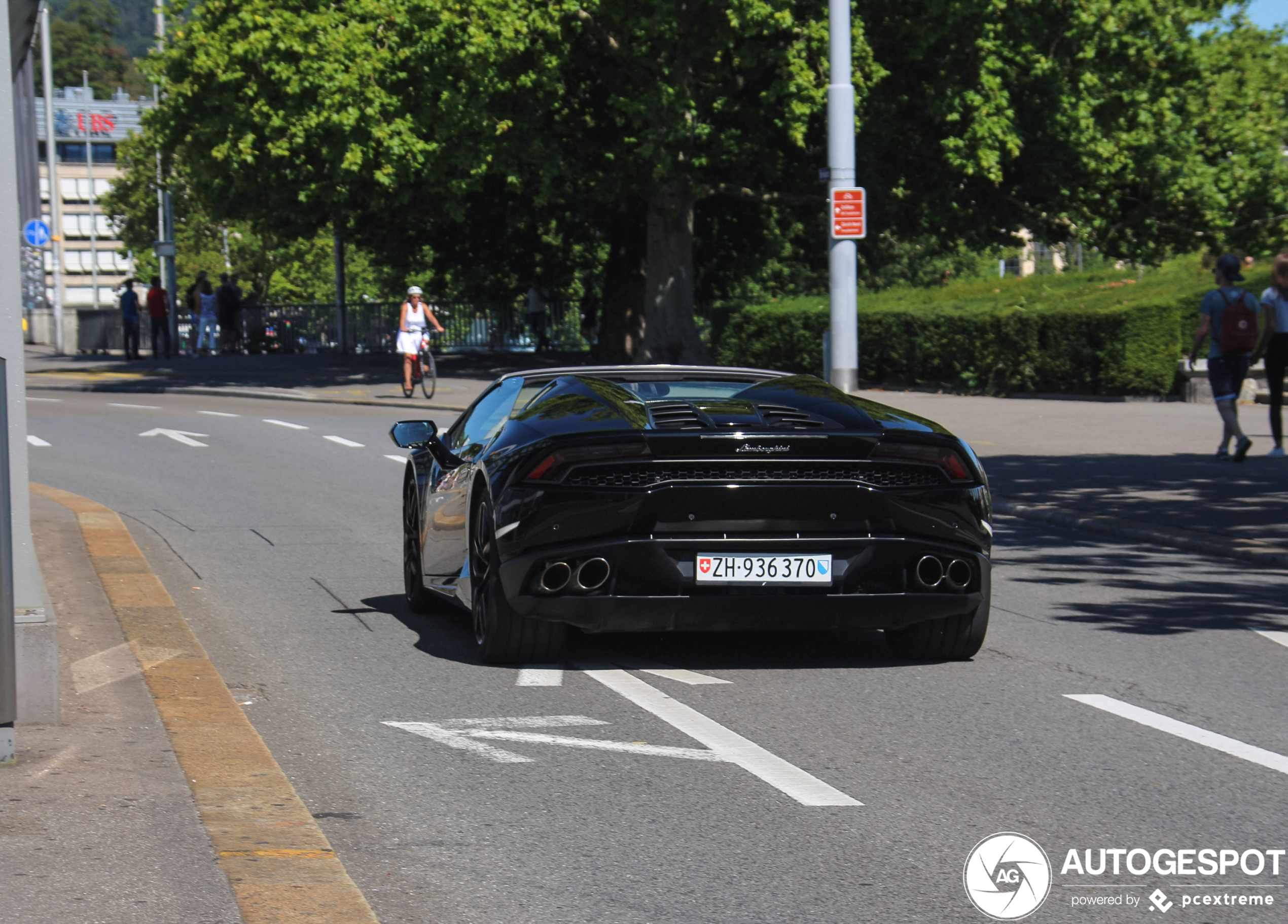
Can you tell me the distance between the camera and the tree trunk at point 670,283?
100 ft

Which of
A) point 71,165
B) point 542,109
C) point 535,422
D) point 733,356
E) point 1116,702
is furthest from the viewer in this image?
point 71,165

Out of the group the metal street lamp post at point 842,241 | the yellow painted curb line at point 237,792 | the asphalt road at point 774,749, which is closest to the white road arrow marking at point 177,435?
the metal street lamp post at point 842,241

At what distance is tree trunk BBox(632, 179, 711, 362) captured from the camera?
30516 millimetres

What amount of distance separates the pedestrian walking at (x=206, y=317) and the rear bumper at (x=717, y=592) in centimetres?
3669

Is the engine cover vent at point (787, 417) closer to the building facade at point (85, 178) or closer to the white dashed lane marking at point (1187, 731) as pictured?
the white dashed lane marking at point (1187, 731)

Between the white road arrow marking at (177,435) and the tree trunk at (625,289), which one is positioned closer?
the white road arrow marking at (177,435)

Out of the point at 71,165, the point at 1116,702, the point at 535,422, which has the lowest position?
A: the point at 1116,702

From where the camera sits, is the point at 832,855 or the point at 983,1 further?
the point at 983,1

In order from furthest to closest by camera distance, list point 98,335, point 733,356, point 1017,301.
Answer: point 98,335, point 733,356, point 1017,301

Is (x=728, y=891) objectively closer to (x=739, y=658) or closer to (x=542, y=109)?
(x=739, y=658)

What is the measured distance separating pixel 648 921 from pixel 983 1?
24335 mm

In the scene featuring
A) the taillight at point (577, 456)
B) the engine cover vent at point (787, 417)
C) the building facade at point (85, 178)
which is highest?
the building facade at point (85, 178)

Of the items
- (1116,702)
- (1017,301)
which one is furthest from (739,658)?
(1017,301)

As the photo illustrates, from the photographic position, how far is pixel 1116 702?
21.7 feet
